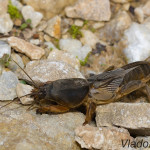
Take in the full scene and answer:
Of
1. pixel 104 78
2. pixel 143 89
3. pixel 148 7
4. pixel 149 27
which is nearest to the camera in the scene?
pixel 104 78

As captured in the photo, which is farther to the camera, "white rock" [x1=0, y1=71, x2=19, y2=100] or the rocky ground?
"white rock" [x1=0, y1=71, x2=19, y2=100]

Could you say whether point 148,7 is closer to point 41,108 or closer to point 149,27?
point 149,27

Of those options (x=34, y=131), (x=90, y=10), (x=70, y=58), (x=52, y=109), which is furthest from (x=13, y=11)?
(x=34, y=131)

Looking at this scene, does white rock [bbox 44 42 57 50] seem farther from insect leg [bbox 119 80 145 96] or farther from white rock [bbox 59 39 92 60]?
A: insect leg [bbox 119 80 145 96]

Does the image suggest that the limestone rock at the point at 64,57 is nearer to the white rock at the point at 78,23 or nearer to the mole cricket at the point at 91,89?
the mole cricket at the point at 91,89

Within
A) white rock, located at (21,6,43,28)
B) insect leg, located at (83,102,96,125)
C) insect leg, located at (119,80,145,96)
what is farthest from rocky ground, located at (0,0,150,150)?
insect leg, located at (119,80,145,96)

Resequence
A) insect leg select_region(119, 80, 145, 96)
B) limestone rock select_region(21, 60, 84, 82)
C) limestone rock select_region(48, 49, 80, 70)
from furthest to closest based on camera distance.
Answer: limestone rock select_region(48, 49, 80, 70)
insect leg select_region(119, 80, 145, 96)
limestone rock select_region(21, 60, 84, 82)

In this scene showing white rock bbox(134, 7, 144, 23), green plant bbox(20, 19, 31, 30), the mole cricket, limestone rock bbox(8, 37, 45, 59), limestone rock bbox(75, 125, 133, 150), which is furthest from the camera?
white rock bbox(134, 7, 144, 23)

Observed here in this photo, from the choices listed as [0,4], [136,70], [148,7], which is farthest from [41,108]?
[148,7]
